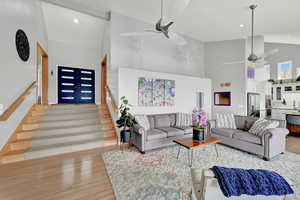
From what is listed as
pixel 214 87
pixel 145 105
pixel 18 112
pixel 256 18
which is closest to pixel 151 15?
pixel 145 105

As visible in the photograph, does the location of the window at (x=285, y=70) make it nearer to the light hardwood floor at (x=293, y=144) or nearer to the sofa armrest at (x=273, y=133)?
the light hardwood floor at (x=293, y=144)

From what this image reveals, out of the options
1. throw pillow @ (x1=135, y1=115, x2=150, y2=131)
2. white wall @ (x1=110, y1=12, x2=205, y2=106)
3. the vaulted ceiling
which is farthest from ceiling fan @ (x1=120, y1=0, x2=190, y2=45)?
throw pillow @ (x1=135, y1=115, x2=150, y2=131)

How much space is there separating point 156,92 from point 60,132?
9.94ft

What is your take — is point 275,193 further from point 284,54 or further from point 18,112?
point 284,54

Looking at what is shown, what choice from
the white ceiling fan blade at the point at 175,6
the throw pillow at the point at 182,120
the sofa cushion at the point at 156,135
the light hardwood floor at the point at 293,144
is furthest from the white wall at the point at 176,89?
the light hardwood floor at the point at 293,144

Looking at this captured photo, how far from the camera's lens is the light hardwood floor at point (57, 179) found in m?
1.86

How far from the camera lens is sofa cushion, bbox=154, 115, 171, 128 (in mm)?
4180

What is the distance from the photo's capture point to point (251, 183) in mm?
990

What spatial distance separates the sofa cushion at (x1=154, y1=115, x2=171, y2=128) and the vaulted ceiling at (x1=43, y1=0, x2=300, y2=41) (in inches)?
129

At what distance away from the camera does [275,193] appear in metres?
0.94


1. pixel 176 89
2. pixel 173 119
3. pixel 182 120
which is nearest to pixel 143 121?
pixel 173 119

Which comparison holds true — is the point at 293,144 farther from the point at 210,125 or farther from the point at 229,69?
the point at 229,69

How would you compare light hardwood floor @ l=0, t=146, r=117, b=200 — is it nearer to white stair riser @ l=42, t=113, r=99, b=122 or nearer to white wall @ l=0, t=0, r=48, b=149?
white wall @ l=0, t=0, r=48, b=149

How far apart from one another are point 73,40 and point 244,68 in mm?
7418
